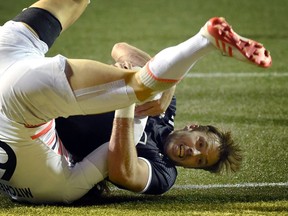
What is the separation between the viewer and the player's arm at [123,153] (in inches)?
201

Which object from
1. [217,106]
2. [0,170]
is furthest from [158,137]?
[217,106]

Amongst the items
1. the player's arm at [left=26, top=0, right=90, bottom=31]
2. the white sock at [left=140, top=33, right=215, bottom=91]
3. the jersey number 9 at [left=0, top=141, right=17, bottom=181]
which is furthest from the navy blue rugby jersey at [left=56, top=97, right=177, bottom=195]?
the white sock at [left=140, top=33, right=215, bottom=91]

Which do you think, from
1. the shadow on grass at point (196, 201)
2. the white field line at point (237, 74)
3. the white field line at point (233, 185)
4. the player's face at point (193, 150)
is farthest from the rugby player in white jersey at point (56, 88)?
the white field line at point (237, 74)

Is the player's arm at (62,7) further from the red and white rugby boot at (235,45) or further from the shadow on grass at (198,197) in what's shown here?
the red and white rugby boot at (235,45)

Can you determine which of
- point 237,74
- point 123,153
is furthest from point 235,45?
point 237,74

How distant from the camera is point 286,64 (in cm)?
924

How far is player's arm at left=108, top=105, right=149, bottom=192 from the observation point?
5.11 m

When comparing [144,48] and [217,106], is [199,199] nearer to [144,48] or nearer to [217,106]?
[217,106]

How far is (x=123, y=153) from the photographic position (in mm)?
5105

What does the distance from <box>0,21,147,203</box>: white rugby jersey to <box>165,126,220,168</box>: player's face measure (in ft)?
0.88

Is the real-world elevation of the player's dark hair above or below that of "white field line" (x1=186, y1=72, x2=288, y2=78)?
above

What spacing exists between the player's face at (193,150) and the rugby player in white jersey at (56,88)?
0.28 m

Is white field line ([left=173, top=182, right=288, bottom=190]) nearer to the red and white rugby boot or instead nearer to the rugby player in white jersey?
the rugby player in white jersey

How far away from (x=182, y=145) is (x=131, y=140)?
0.46 metres
